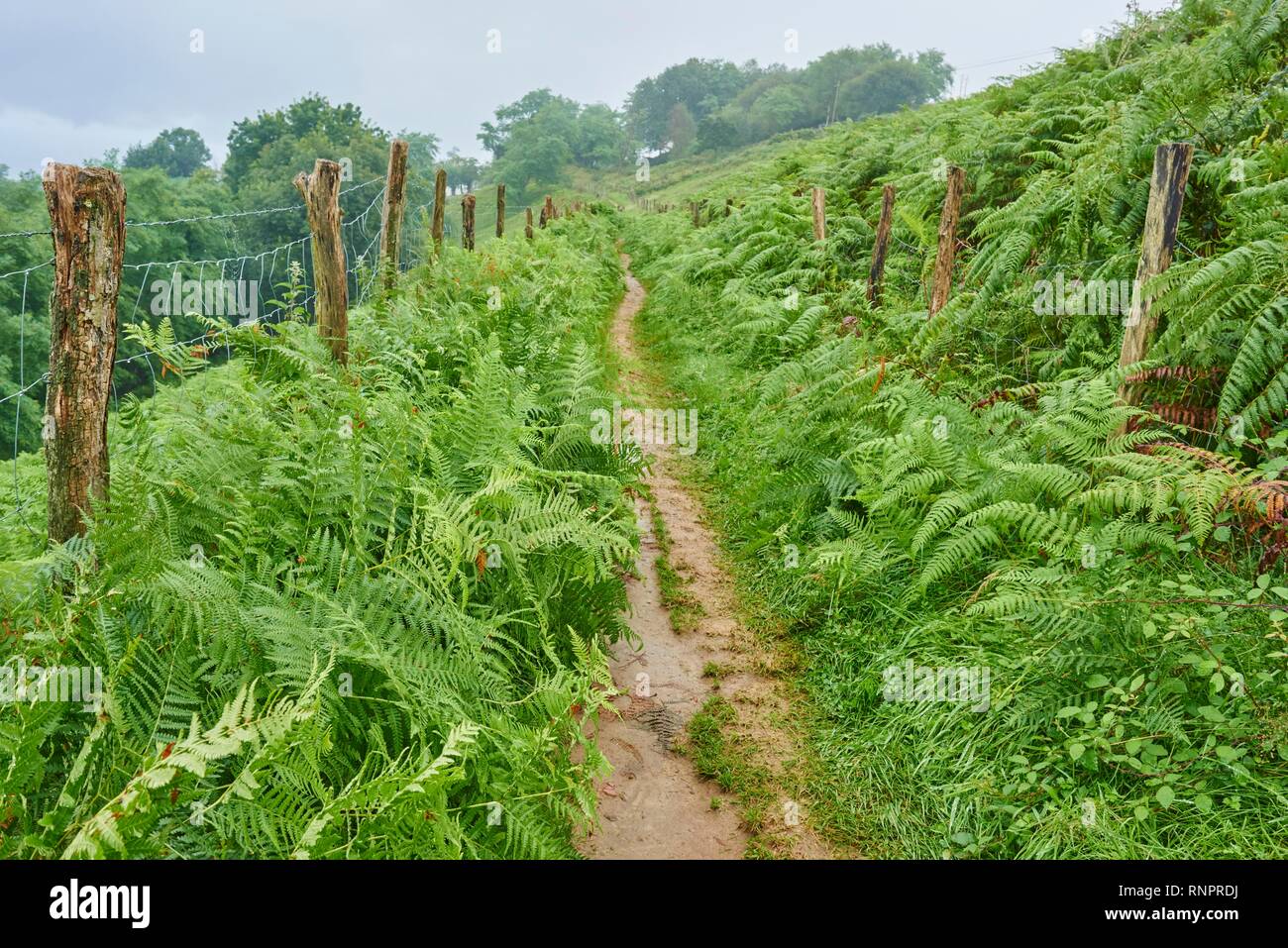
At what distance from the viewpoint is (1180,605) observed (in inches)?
124

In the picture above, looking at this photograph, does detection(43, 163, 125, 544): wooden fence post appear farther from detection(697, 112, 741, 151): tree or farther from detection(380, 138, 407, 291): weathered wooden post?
detection(697, 112, 741, 151): tree

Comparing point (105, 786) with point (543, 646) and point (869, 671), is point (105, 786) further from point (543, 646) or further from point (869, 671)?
point (869, 671)

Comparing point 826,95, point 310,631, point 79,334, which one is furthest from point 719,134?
point 310,631

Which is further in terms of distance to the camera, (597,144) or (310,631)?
(597,144)

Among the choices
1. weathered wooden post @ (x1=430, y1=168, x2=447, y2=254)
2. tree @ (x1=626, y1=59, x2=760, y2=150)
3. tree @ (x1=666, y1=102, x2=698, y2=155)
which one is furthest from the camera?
tree @ (x1=626, y1=59, x2=760, y2=150)

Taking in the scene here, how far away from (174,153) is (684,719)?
107747 millimetres

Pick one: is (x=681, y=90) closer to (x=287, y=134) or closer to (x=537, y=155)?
(x=537, y=155)

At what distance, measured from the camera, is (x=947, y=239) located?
7.25m

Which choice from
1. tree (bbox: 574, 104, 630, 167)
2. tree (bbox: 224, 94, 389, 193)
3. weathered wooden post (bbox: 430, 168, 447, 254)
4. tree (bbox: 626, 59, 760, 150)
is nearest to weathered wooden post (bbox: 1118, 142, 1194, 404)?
weathered wooden post (bbox: 430, 168, 447, 254)

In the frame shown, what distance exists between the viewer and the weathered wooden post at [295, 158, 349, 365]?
Answer: 481 cm

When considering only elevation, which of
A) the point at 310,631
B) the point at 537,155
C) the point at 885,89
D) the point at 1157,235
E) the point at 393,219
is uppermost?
the point at 885,89

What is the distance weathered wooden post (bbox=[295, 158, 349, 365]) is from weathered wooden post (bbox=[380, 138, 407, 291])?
1677 millimetres
